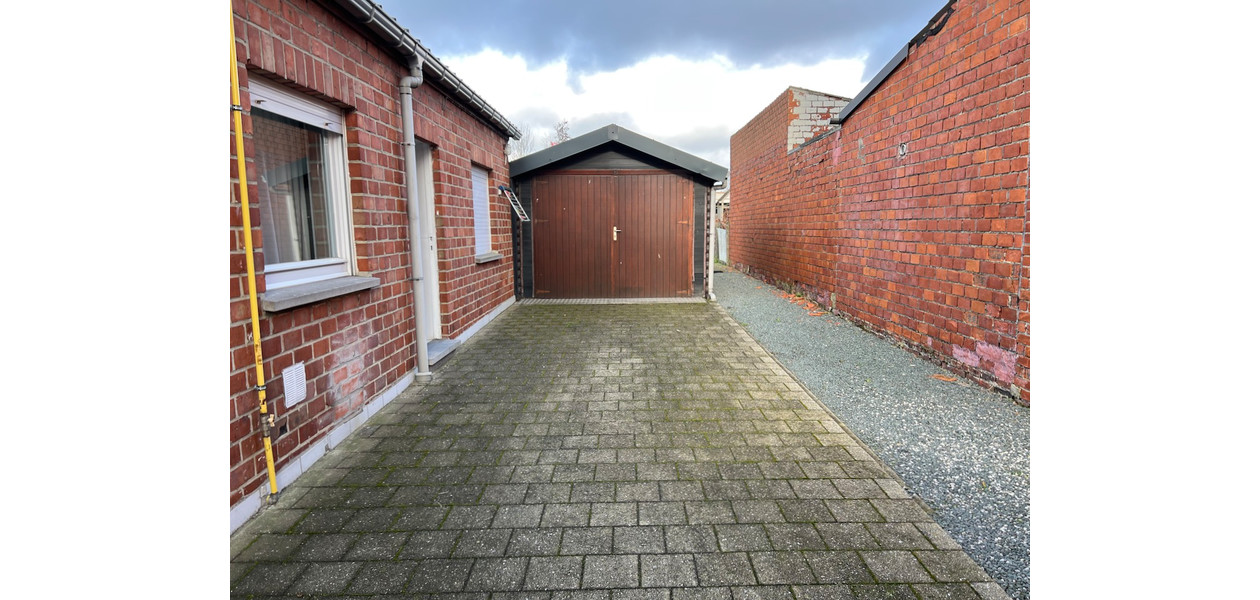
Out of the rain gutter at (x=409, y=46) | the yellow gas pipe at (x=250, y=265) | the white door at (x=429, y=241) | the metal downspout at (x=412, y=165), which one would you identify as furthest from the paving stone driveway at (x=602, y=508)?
the rain gutter at (x=409, y=46)

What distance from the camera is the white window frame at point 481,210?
7.14 metres

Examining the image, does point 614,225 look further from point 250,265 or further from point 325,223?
point 250,265

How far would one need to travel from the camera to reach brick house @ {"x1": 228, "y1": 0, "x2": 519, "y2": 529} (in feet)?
8.15

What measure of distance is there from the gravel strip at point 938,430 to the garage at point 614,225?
11.1 feet

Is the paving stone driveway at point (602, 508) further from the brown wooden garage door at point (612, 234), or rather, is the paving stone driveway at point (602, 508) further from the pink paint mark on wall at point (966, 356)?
the brown wooden garage door at point (612, 234)

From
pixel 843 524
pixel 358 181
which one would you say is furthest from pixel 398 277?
pixel 843 524

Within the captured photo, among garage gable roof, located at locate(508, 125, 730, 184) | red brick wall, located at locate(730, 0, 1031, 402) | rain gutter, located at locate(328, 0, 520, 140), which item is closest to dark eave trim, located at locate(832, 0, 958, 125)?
red brick wall, located at locate(730, 0, 1031, 402)

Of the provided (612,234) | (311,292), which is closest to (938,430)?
(311,292)

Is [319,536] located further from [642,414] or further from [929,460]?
[929,460]

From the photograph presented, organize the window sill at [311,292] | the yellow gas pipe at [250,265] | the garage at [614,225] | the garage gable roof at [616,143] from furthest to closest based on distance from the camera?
the garage at [614,225], the garage gable roof at [616,143], the window sill at [311,292], the yellow gas pipe at [250,265]

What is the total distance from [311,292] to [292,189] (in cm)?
78

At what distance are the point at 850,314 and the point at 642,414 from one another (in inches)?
178

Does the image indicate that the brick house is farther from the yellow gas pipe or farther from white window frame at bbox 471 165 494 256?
white window frame at bbox 471 165 494 256

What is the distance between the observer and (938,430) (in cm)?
346
